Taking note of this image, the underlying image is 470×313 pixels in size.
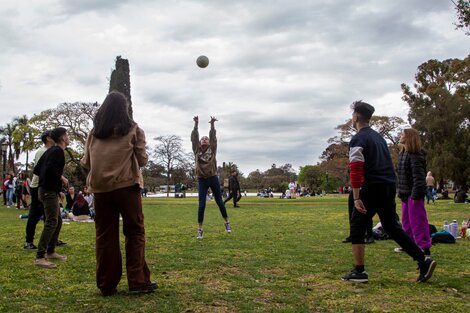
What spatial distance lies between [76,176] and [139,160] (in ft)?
200

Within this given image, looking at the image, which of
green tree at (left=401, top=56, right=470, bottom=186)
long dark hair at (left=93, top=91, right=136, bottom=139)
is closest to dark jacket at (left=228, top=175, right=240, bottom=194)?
long dark hair at (left=93, top=91, right=136, bottom=139)

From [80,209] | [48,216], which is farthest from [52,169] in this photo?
Answer: [80,209]

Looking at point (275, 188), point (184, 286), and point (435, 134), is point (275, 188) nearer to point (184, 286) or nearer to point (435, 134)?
point (435, 134)

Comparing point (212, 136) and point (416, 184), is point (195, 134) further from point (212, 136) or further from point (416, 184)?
point (416, 184)

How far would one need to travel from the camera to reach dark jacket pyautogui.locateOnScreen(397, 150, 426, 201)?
21.9 feet

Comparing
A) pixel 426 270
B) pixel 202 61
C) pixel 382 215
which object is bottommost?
pixel 426 270

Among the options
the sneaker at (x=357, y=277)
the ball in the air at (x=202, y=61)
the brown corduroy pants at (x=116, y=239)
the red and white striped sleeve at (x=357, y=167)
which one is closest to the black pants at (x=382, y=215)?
the red and white striped sleeve at (x=357, y=167)

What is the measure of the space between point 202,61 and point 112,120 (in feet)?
35.4

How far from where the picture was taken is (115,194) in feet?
15.2

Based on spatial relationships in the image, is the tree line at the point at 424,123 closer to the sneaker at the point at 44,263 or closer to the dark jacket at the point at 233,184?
the dark jacket at the point at 233,184

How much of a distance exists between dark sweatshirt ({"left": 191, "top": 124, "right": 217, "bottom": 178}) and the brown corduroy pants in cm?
449

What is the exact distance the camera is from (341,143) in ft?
242

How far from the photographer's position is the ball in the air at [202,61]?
49.4ft

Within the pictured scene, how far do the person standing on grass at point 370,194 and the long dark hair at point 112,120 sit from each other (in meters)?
2.52
